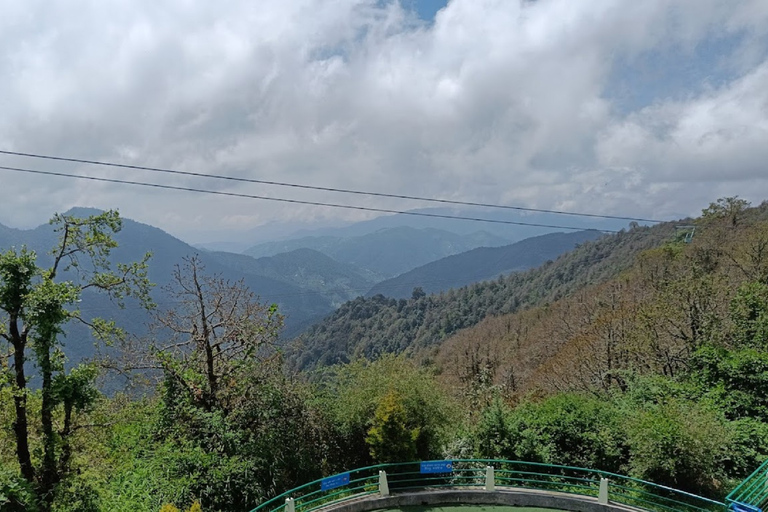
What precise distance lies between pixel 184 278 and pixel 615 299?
106 feet

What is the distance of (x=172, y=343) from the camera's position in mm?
16891

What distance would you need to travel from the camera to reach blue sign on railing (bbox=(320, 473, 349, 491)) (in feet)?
41.9

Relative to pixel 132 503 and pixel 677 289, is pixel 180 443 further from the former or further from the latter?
pixel 677 289

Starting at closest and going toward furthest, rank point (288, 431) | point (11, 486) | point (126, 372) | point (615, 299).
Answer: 1. point (11, 486)
2. point (126, 372)
3. point (288, 431)
4. point (615, 299)

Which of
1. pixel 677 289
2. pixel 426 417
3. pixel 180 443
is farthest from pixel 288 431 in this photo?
pixel 677 289

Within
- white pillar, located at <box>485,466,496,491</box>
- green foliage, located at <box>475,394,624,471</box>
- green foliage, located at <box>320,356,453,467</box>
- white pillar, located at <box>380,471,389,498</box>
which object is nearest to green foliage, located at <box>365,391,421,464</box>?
green foliage, located at <box>320,356,453,467</box>

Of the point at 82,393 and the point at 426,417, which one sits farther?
the point at 426,417

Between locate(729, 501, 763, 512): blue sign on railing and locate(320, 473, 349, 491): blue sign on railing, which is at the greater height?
locate(320, 473, 349, 491): blue sign on railing

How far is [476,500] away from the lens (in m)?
13.5

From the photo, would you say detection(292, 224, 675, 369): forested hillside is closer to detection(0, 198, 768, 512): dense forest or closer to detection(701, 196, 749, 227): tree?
detection(701, 196, 749, 227): tree

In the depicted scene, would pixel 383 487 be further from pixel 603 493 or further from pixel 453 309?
pixel 453 309

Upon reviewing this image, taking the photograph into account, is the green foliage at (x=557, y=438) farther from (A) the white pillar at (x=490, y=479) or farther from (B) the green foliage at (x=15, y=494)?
(B) the green foliage at (x=15, y=494)

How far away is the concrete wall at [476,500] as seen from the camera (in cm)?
1285

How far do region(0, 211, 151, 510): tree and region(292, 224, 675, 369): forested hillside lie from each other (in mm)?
105618
